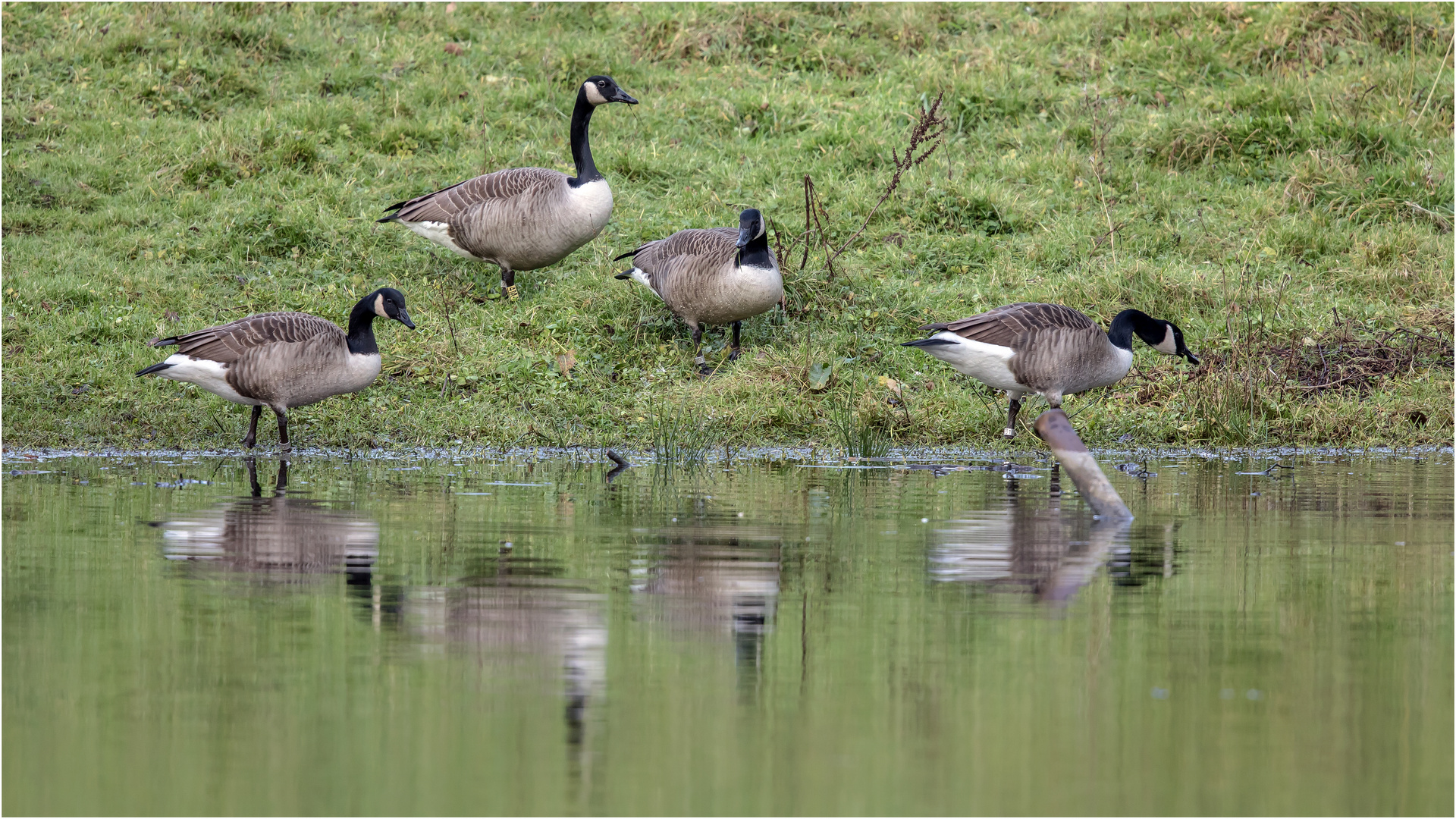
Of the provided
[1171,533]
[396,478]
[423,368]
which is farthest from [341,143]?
[1171,533]

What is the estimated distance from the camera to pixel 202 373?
1066cm

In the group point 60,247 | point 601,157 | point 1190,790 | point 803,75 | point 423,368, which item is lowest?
point 1190,790

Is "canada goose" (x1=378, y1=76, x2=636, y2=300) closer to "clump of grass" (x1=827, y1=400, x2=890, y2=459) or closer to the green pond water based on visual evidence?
"clump of grass" (x1=827, y1=400, x2=890, y2=459)

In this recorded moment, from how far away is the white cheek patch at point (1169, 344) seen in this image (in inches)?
476

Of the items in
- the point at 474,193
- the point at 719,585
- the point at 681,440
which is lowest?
the point at 719,585

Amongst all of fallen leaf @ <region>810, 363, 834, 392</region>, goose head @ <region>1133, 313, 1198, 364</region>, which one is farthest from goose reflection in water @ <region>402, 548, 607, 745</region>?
goose head @ <region>1133, 313, 1198, 364</region>

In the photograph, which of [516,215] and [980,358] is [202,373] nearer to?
[516,215]

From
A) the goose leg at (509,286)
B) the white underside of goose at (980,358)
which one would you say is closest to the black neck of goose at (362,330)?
the goose leg at (509,286)

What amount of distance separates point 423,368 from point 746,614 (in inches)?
277

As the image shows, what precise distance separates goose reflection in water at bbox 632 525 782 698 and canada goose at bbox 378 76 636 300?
601 cm

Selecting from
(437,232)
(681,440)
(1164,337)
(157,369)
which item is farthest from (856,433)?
(157,369)

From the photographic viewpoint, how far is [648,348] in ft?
42.5

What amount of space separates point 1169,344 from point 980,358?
185 centimetres

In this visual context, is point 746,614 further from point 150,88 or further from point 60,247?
point 150,88
